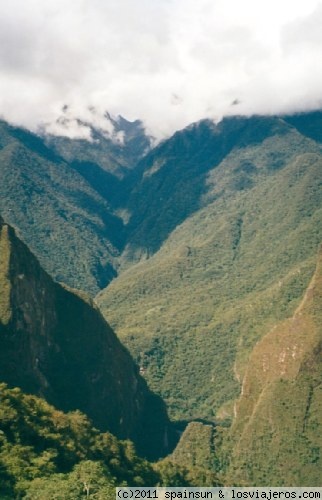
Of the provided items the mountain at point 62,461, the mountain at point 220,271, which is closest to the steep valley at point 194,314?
the mountain at point 220,271

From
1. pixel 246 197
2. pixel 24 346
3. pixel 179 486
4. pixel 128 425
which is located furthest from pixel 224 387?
pixel 246 197

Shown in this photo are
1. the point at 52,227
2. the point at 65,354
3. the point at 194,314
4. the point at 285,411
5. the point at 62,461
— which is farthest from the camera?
the point at 52,227

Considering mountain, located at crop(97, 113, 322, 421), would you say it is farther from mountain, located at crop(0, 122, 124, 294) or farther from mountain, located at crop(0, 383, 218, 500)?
mountain, located at crop(0, 383, 218, 500)

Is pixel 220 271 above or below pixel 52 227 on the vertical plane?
below

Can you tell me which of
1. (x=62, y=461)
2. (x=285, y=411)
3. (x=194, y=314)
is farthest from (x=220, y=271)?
(x=62, y=461)

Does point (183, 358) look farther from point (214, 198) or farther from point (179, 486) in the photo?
point (214, 198)

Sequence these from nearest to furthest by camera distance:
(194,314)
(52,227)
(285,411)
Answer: (285,411)
(194,314)
(52,227)

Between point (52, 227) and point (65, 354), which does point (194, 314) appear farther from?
point (52, 227)

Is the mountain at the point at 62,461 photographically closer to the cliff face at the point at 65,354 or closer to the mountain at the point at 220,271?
the cliff face at the point at 65,354
